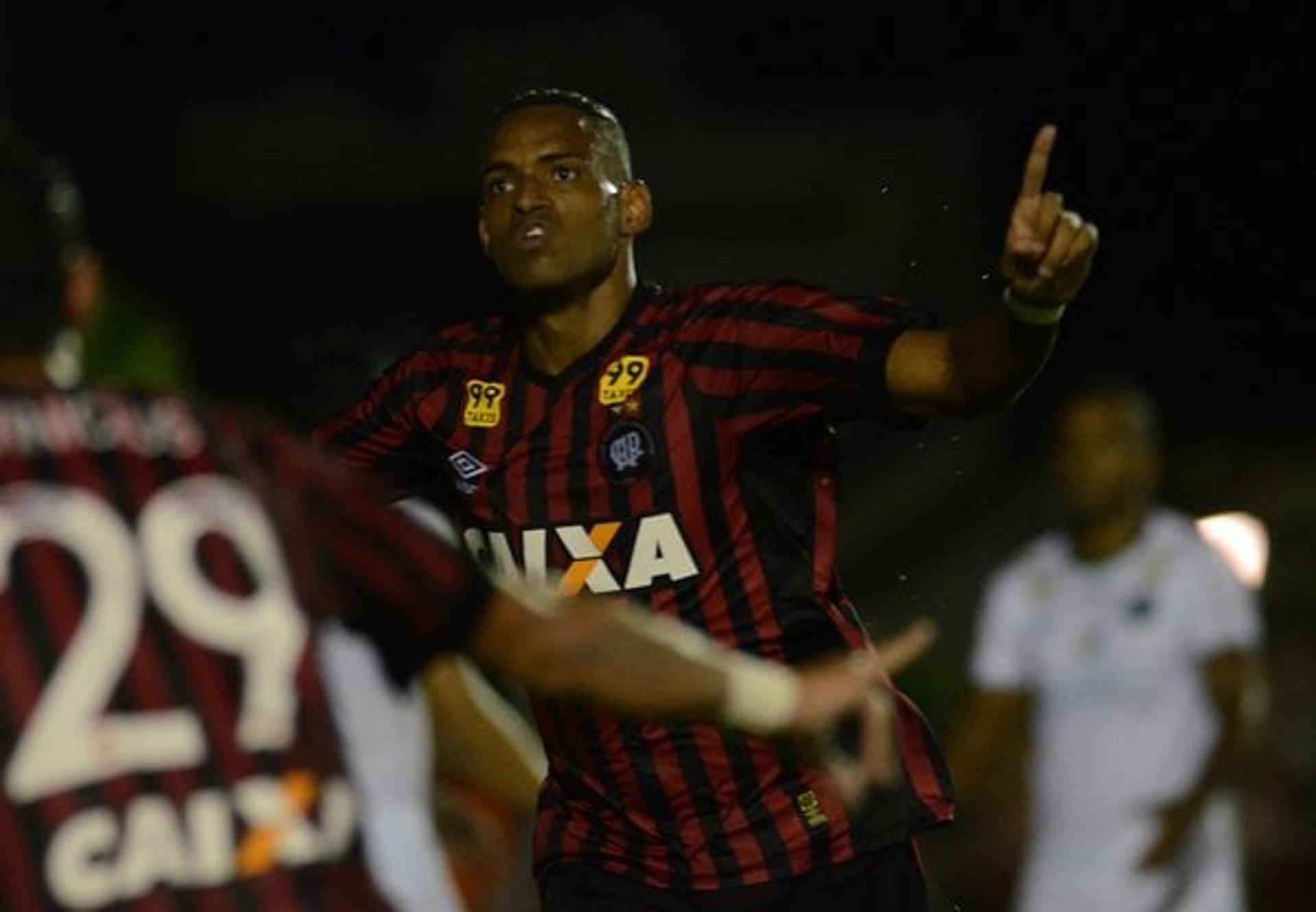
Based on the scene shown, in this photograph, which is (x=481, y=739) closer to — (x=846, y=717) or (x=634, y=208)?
(x=634, y=208)

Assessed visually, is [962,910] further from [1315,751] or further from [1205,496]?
[1205,496]

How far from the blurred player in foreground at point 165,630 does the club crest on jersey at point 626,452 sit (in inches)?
68.8

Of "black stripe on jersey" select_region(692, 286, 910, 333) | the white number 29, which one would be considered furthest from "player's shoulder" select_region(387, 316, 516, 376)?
the white number 29

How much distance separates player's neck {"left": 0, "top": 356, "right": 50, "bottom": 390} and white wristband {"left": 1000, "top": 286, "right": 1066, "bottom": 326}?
188 centimetres

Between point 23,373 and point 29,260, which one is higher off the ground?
point 29,260

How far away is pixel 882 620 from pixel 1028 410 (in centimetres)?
169

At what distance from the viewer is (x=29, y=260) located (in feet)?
11.5

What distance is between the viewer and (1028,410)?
13.9m

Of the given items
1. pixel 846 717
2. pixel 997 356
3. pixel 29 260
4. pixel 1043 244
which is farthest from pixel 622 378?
pixel 29 260

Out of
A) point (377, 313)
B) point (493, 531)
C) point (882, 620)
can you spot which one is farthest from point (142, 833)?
point (377, 313)

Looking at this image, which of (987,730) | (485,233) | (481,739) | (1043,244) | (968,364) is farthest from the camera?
(987,730)

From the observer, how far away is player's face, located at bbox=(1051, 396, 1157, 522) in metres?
7.86

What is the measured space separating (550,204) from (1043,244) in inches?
42.6

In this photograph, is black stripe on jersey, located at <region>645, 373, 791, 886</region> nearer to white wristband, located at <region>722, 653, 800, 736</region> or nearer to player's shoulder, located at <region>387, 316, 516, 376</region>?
player's shoulder, located at <region>387, 316, 516, 376</region>
